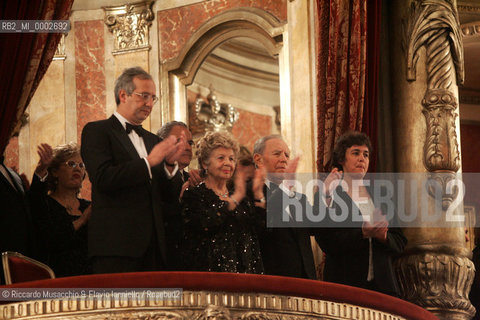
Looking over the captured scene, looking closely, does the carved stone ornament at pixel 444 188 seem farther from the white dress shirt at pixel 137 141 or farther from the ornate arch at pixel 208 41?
the white dress shirt at pixel 137 141

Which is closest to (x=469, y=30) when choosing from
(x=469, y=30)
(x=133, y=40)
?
(x=469, y=30)

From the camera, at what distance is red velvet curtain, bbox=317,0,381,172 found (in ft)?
17.7

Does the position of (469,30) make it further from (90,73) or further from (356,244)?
(356,244)

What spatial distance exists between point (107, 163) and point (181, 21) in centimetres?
348

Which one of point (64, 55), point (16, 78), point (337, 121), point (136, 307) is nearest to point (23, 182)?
point (16, 78)

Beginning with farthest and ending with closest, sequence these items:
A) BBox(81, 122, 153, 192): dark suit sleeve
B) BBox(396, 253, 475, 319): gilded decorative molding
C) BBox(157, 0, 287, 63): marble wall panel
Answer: BBox(157, 0, 287, 63): marble wall panel
BBox(396, 253, 475, 319): gilded decorative molding
BBox(81, 122, 153, 192): dark suit sleeve

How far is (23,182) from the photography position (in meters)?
4.33

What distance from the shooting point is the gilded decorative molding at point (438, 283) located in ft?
17.0

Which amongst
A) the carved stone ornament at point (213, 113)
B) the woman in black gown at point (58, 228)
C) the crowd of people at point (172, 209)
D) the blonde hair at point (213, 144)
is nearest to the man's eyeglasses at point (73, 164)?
the crowd of people at point (172, 209)

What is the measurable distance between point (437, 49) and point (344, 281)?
74.4 inches

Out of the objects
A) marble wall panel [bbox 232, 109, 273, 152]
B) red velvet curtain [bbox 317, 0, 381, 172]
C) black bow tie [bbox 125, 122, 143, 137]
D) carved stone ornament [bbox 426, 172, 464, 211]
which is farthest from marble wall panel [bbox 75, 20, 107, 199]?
black bow tie [bbox 125, 122, 143, 137]

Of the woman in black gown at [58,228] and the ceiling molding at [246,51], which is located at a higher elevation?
the ceiling molding at [246,51]

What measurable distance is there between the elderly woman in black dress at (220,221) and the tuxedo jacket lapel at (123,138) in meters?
0.25

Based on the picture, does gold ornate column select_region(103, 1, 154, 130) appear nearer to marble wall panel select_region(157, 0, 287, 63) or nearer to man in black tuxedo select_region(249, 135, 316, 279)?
marble wall panel select_region(157, 0, 287, 63)
